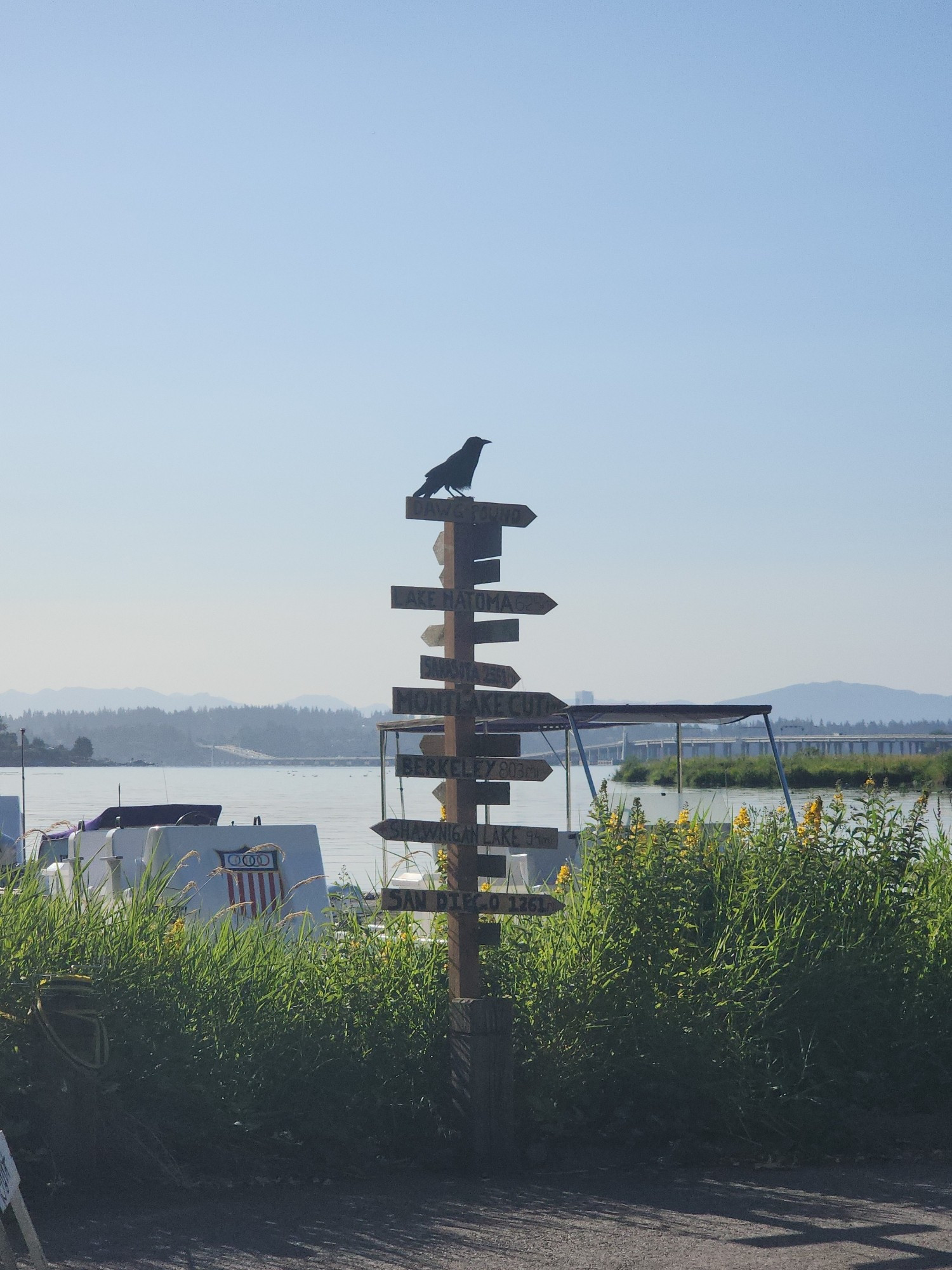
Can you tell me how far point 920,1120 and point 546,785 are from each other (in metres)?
63.9

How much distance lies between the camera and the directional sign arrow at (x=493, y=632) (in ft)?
25.0

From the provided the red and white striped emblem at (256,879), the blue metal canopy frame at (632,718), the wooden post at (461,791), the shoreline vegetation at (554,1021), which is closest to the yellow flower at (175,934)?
the shoreline vegetation at (554,1021)

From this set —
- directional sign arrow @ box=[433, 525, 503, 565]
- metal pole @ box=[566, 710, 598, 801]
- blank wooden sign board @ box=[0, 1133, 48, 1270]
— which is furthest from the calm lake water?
blank wooden sign board @ box=[0, 1133, 48, 1270]

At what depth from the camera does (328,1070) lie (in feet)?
23.0

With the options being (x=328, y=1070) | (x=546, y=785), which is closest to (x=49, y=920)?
(x=328, y=1070)

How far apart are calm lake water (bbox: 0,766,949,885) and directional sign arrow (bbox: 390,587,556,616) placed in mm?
1552

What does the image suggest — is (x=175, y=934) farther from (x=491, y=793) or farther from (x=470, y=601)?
(x=470, y=601)

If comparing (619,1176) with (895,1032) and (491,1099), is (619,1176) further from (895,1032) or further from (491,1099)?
(895,1032)

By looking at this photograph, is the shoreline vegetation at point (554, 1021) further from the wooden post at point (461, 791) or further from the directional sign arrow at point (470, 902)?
the directional sign arrow at point (470, 902)

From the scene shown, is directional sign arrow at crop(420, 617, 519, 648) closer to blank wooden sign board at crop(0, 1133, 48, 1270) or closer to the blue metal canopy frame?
blank wooden sign board at crop(0, 1133, 48, 1270)

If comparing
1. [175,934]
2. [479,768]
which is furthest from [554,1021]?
[175,934]

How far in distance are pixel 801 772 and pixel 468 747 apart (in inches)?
1961

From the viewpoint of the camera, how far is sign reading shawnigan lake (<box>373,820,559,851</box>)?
24.2 ft

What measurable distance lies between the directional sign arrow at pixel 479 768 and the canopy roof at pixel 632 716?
6.69 m
